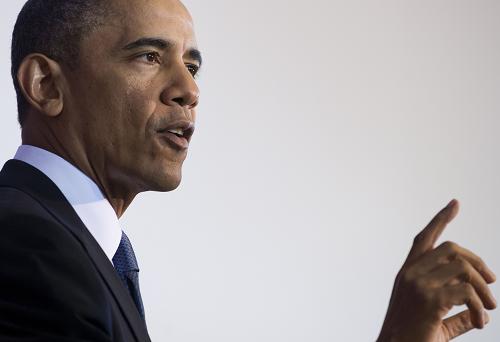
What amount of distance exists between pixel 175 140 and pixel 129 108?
84 mm

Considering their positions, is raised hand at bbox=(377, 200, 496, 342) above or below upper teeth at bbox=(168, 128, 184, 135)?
below

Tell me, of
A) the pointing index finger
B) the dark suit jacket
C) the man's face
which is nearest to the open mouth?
the man's face

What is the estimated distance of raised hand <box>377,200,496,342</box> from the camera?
3.24 ft

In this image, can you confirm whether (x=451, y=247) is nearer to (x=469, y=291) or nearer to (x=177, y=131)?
(x=469, y=291)

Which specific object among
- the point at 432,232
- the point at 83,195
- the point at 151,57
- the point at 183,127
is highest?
the point at 151,57

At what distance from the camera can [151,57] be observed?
134 centimetres

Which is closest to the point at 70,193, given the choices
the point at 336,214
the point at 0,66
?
the point at 0,66

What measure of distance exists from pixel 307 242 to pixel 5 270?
153 centimetres

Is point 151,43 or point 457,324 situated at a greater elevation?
point 151,43

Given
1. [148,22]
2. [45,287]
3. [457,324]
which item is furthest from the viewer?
[148,22]

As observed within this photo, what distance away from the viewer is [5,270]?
0.98m

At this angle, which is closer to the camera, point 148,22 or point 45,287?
point 45,287

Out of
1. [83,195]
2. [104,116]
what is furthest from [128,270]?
[104,116]

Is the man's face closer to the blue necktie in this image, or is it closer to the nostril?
the nostril
